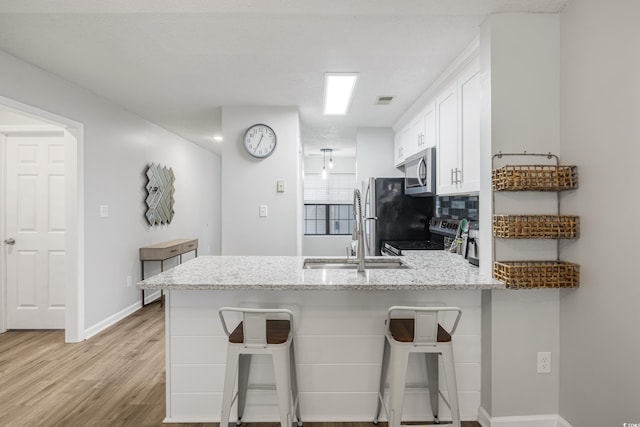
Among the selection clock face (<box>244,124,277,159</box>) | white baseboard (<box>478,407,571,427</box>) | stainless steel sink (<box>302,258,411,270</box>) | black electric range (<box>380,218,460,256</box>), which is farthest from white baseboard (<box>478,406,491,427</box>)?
clock face (<box>244,124,277,159</box>)

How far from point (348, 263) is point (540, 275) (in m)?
1.09

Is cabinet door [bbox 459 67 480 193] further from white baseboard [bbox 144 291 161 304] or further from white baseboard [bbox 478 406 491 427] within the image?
white baseboard [bbox 144 291 161 304]

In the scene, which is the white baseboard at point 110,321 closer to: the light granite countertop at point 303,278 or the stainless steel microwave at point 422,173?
the light granite countertop at point 303,278

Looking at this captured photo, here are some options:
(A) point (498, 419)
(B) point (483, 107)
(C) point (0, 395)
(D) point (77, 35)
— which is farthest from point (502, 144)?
(C) point (0, 395)

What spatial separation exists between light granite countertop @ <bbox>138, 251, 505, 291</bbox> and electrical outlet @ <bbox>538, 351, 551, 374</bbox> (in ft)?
1.66

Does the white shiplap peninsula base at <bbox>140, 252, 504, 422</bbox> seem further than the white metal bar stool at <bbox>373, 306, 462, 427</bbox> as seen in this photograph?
Yes

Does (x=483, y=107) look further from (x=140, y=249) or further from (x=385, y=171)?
(x=140, y=249)

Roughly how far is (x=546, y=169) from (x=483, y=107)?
460 millimetres

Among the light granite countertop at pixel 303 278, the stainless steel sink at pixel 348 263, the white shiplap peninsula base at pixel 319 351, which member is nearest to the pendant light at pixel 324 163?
the stainless steel sink at pixel 348 263

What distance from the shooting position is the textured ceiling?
184 cm

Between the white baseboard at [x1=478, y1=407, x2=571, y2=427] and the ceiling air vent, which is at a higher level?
the ceiling air vent

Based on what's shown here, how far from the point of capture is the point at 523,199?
1.86 meters

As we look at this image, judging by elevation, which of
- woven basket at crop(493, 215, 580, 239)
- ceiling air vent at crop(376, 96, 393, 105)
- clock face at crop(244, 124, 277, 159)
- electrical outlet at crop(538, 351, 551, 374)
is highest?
ceiling air vent at crop(376, 96, 393, 105)

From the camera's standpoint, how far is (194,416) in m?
1.99
